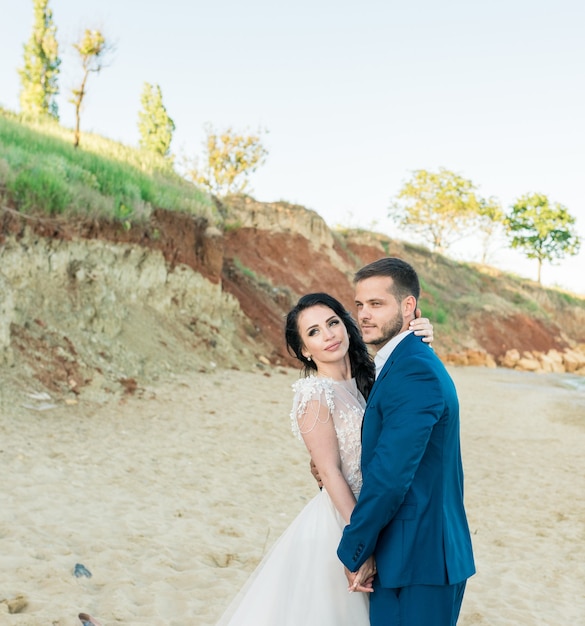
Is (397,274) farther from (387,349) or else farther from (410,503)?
(410,503)

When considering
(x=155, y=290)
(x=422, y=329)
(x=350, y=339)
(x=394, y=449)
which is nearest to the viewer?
(x=394, y=449)

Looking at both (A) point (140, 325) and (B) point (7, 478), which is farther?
(A) point (140, 325)

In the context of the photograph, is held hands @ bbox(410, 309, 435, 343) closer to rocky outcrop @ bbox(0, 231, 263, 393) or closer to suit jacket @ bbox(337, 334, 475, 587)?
suit jacket @ bbox(337, 334, 475, 587)

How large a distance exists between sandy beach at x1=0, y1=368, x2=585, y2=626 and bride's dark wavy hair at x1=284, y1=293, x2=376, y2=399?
247cm

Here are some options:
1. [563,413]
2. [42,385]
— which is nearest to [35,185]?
[42,385]

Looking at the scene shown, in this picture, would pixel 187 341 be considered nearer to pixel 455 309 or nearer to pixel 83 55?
pixel 83 55

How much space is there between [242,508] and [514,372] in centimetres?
→ 2301

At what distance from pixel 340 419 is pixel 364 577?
65 centimetres

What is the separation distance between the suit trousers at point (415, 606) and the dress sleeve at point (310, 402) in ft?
2.25

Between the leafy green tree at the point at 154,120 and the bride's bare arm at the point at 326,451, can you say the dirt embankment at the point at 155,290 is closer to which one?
the bride's bare arm at the point at 326,451

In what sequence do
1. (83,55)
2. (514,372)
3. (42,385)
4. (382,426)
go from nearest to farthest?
(382,426)
(42,385)
(83,55)
(514,372)

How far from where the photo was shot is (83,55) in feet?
60.9

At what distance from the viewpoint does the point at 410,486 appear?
2.11 meters

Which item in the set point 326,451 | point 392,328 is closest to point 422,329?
point 392,328
